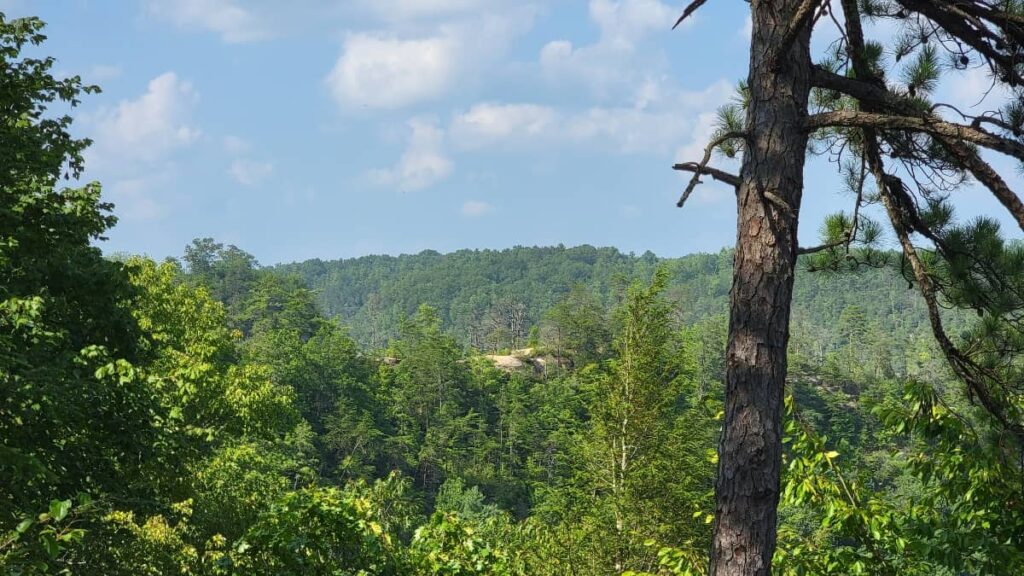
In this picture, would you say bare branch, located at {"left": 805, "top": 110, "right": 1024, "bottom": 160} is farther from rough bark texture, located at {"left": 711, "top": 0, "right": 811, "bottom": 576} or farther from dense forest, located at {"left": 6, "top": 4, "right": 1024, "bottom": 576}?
dense forest, located at {"left": 6, "top": 4, "right": 1024, "bottom": 576}

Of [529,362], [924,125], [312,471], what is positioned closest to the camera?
[924,125]

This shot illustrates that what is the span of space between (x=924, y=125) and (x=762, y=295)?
1007mm

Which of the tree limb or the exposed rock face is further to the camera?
the exposed rock face

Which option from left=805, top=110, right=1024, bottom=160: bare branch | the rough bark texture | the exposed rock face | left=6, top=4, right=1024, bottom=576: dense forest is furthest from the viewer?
the exposed rock face

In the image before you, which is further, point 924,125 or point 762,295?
point 762,295

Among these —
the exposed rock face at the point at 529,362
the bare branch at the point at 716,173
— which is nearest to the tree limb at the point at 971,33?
the bare branch at the point at 716,173

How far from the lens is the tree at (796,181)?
3896mm

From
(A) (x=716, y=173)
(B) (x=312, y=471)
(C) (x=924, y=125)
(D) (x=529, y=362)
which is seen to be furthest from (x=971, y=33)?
(D) (x=529, y=362)

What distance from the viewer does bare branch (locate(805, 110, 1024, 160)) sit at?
359cm

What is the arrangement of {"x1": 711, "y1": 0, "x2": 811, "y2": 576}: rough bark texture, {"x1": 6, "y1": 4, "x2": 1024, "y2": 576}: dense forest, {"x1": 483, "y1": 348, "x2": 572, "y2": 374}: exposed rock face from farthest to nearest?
1. {"x1": 483, "y1": 348, "x2": 572, "y2": 374}: exposed rock face
2. {"x1": 6, "y1": 4, "x2": 1024, "y2": 576}: dense forest
3. {"x1": 711, "y1": 0, "x2": 811, "y2": 576}: rough bark texture

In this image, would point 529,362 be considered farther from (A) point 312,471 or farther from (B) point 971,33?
(B) point 971,33

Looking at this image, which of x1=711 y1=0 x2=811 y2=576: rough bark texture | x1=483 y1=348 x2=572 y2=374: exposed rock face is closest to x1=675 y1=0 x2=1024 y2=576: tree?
Result: x1=711 y1=0 x2=811 y2=576: rough bark texture

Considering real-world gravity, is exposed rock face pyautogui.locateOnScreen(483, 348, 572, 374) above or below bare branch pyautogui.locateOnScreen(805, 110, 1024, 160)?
below

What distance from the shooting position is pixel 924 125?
12.3 ft
